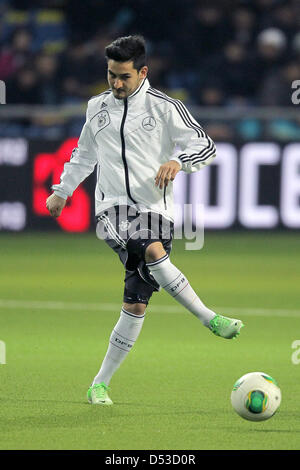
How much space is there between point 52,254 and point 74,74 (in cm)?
362

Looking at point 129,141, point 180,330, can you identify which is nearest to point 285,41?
point 180,330

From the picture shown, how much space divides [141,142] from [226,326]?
1181 mm

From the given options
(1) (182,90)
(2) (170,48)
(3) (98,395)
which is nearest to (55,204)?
(3) (98,395)

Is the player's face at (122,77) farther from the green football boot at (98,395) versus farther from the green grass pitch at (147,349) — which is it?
the green grass pitch at (147,349)

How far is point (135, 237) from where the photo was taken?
615 centimetres

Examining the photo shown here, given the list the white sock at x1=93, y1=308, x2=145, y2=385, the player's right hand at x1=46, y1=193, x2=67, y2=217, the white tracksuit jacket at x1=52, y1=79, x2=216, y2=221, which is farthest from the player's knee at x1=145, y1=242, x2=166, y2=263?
the player's right hand at x1=46, y1=193, x2=67, y2=217

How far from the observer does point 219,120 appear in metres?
15.0

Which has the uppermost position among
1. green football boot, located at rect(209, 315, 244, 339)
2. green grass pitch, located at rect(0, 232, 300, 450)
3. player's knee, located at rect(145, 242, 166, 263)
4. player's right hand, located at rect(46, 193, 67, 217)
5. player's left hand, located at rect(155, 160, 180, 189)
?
player's left hand, located at rect(155, 160, 180, 189)

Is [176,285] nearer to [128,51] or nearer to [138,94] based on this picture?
[138,94]

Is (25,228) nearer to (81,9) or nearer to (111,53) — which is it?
(81,9)

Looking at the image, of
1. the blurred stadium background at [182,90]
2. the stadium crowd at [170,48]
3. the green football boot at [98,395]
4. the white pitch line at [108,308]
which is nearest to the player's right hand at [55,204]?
the green football boot at [98,395]

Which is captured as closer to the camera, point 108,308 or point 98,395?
point 98,395

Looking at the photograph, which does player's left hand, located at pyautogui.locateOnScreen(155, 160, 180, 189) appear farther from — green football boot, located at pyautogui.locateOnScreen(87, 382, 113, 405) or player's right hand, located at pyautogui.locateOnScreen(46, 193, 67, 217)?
green football boot, located at pyautogui.locateOnScreen(87, 382, 113, 405)

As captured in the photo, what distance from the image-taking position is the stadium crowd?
15812 millimetres
